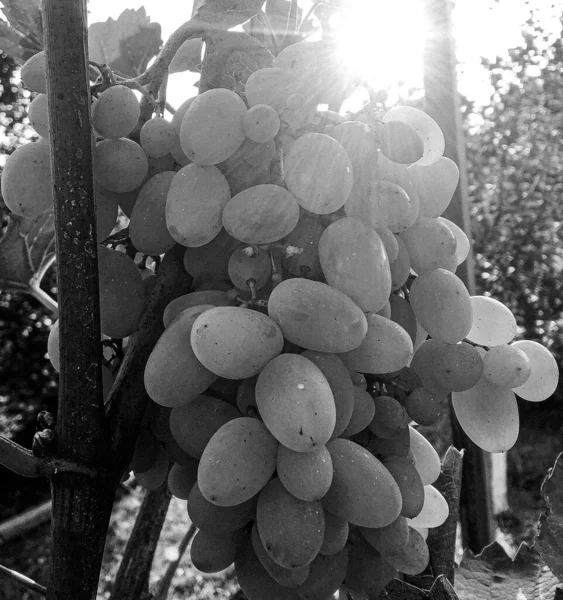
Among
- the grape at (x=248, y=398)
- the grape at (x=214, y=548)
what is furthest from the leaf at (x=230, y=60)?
the grape at (x=214, y=548)

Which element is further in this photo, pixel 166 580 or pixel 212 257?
pixel 166 580

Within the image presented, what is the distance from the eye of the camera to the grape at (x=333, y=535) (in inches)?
15.4

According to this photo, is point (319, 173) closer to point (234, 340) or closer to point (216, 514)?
point (234, 340)

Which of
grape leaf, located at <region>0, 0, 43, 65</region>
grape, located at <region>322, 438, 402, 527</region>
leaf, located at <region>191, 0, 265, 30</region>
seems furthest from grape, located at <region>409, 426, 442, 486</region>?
grape leaf, located at <region>0, 0, 43, 65</region>

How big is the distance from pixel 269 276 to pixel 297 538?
0.53ft

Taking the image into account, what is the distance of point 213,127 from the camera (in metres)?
0.39

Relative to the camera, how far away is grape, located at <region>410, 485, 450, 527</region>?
0.51 meters

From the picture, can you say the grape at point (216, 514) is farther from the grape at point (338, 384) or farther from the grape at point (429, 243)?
the grape at point (429, 243)

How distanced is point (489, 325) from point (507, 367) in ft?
0.16

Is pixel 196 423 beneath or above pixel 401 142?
beneath

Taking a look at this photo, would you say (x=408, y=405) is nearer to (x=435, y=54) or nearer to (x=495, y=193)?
(x=435, y=54)

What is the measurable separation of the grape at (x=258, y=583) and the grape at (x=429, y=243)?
23 cm

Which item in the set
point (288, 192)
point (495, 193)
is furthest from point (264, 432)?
point (495, 193)

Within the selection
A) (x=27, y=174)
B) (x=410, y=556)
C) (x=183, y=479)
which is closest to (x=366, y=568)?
(x=410, y=556)
